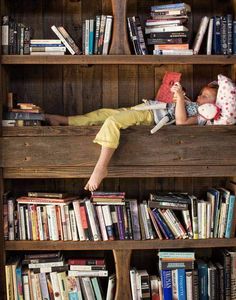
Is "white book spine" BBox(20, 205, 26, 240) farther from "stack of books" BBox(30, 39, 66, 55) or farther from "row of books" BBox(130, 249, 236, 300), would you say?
"stack of books" BBox(30, 39, 66, 55)

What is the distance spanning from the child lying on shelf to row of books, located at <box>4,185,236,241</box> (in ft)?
0.62

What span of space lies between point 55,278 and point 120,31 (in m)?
1.39

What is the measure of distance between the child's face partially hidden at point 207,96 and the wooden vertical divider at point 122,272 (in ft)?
3.07

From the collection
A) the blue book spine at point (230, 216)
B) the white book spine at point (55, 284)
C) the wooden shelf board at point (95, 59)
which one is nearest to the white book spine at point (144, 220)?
the blue book spine at point (230, 216)

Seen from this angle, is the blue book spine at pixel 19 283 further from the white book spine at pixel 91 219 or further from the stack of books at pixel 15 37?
the stack of books at pixel 15 37

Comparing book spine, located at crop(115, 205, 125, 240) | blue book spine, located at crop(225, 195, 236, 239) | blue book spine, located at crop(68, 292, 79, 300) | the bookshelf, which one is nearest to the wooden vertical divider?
the bookshelf

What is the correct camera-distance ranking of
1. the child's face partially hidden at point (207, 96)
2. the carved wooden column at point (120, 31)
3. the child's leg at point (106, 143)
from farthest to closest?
the child's face partially hidden at point (207, 96), the carved wooden column at point (120, 31), the child's leg at point (106, 143)

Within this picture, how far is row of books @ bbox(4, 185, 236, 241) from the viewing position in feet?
9.09

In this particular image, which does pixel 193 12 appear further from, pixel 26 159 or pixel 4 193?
pixel 4 193

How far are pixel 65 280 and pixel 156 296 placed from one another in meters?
0.51

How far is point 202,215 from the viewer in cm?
279

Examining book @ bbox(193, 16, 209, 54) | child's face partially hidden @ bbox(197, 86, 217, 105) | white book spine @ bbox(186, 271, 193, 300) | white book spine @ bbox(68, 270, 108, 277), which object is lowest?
white book spine @ bbox(186, 271, 193, 300)

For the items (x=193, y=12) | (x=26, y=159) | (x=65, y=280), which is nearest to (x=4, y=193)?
(x=26, y=159)

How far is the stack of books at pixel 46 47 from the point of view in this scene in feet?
8.99
